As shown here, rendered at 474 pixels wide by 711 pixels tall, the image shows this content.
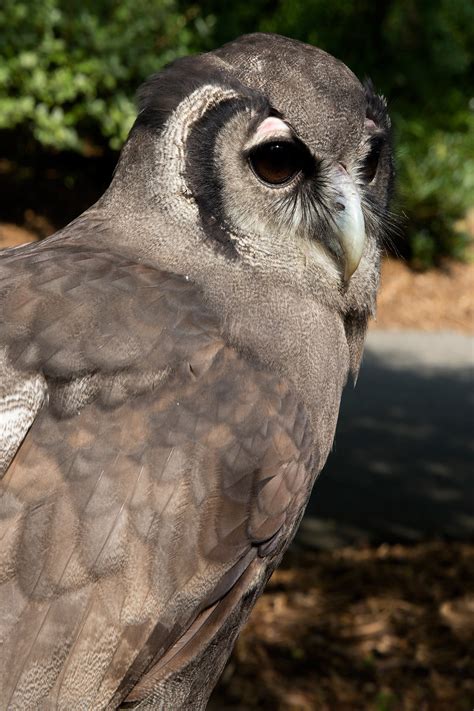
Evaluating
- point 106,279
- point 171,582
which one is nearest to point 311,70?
point 106,279

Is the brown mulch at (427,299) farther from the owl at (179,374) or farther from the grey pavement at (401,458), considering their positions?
the owl at (179,374)

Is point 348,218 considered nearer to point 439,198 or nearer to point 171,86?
point 171,86

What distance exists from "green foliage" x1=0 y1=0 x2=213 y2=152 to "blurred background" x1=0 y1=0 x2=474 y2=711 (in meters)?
A: 0.02

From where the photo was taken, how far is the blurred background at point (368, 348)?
17.2ft

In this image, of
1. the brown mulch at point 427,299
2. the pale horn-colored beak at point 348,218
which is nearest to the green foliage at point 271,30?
the brown mulch at point 427,299

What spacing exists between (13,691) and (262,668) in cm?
319

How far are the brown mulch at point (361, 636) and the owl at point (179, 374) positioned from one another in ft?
7.94

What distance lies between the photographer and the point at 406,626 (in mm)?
5793

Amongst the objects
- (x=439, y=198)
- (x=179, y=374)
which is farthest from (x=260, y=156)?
(x=439, y=198)

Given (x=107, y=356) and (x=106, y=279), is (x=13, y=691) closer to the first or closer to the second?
(x=107, y=356)

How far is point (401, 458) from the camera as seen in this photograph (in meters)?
8.48

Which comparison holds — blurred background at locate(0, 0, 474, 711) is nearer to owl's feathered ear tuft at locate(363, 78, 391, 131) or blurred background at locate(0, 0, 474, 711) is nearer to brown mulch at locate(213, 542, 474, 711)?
brown mulch at locate(213, 542, 474, 711)

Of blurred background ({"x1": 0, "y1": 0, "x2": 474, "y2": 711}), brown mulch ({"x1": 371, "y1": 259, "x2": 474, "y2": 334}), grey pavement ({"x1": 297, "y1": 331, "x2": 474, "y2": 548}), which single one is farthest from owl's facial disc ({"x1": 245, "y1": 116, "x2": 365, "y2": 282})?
brown mulch ({"x1": 371, "y1": 259, "x2": 474, "y2": 334})

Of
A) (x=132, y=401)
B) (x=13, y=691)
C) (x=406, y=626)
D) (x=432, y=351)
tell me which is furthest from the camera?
(x=432, y=351)
